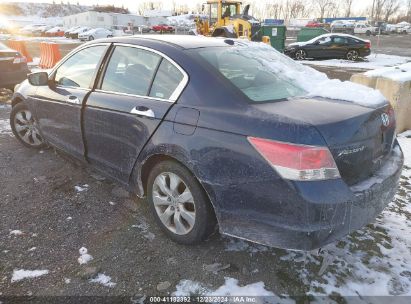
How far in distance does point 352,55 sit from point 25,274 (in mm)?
20427

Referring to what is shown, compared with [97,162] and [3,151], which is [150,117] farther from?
[3,151]

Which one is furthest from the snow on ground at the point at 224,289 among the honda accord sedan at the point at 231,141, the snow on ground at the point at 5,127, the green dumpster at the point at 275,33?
the green dumpster at the point at 275,33

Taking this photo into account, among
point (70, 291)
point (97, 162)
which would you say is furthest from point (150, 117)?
point (70, 291)

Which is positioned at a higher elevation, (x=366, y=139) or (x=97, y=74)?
(x=97, y=74)

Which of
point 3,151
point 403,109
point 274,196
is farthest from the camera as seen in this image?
point 403,109

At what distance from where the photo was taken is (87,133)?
3.71 meters

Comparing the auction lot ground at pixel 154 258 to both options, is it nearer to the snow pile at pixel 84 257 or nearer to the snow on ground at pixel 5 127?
the snow pile at pixel 84 257

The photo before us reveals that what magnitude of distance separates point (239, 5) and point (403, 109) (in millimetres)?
15444

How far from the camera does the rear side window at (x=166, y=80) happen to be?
2.95m

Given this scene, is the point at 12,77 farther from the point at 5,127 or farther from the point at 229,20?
the point at 229,20

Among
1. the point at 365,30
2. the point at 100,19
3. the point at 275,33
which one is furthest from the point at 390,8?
the point at 275,33

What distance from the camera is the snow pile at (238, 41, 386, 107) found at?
2869 millimetres

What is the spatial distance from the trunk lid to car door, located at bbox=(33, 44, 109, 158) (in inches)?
81.4

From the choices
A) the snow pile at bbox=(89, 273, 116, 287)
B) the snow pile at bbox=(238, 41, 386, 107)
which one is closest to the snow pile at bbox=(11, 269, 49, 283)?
the snow pile at bbox=(89, 273, 116, 287)
